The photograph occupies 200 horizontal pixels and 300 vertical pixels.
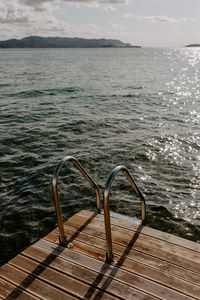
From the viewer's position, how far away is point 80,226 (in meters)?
5.12

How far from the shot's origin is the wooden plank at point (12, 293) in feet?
11.6

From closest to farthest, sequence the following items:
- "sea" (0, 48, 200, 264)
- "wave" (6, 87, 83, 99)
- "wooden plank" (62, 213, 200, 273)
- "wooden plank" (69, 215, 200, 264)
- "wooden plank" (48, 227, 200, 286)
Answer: "wooden plank" (48, 227, 200, 286) → "wooden plank" (62, 213, 200, 273) → "wooden plank" (69, 215, 200, 264) → "sea" (0, 48, 200, 264) → "wave" (6, 87, 83, 99)

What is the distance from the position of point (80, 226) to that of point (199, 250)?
208 centimetres

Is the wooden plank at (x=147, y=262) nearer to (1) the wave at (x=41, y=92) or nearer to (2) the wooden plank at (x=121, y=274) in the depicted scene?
(2) the wooden plank at (x=121, y=274)

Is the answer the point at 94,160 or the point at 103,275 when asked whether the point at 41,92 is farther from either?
the point at 103,275

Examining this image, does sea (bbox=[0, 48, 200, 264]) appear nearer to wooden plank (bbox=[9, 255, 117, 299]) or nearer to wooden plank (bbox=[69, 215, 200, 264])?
wooden plank (bbox=[69, 215, 200, 264])

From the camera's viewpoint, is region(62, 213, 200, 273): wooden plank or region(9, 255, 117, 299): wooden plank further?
region(62, 213, 200, 273): wooden plank

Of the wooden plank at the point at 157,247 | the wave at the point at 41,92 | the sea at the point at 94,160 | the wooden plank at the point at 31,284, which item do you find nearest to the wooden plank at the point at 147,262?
the wooden plank at the point at 157,247

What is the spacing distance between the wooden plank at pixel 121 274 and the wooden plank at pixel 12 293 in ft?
2.68

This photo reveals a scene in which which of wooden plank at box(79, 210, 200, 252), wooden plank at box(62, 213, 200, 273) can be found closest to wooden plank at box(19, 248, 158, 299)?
wooden plank at box(62, 213, 200, 273)

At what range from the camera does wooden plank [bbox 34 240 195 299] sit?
3568mm

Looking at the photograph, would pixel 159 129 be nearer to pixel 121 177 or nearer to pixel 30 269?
pixel 121 177

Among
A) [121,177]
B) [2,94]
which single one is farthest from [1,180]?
[2,94]

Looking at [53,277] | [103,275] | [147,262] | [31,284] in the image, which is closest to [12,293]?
[31,284]
